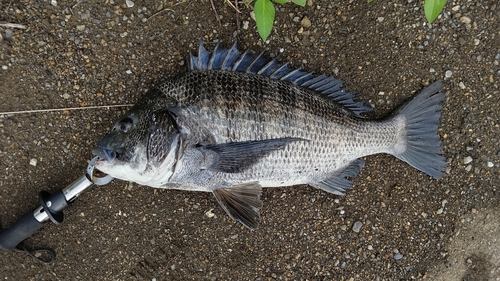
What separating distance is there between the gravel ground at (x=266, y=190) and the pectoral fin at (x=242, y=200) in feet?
1.34

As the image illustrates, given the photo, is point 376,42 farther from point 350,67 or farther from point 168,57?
point 168,57

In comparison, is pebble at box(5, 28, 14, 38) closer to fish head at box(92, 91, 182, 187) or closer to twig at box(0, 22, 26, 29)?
twig at box(0, 22, 26, 29)

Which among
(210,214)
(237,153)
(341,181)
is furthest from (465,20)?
(210,214)

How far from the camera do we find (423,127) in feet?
8.39

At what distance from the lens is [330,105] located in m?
2.44

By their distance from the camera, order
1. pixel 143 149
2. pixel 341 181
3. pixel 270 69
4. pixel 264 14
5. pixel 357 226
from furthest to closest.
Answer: pixel 357 226 → pixel 341 181 → pixel 270 69 → pixel 143 149 → pixel 264 14

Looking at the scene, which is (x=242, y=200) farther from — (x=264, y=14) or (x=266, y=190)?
(x=264, y=14)

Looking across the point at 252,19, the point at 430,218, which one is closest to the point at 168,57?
the point at 252,19

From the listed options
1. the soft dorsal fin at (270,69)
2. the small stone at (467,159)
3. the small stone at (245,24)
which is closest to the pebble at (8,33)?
the soft dorsal fin at (270,69)

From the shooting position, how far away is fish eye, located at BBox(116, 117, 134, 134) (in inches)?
84.3

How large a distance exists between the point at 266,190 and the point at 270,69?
0.93 meters

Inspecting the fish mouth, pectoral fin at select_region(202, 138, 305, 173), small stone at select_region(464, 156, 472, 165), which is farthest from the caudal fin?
the fish mouth

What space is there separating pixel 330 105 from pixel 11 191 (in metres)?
2.45

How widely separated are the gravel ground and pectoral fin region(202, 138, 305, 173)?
1.99ft
